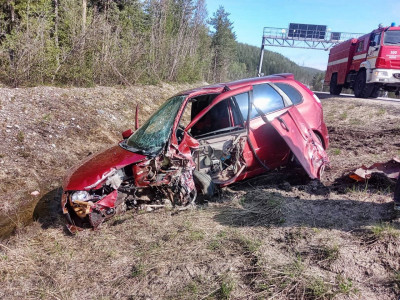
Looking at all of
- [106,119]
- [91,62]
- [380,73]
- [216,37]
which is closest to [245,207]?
[106,119]

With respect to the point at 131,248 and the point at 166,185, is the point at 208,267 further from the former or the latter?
the point at 166,185

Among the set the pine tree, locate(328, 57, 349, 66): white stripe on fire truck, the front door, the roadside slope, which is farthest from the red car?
the pine tree

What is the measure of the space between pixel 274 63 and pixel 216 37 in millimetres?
86619

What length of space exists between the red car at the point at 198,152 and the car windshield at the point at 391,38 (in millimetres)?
8781

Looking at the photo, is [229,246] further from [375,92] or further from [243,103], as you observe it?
[375,92]

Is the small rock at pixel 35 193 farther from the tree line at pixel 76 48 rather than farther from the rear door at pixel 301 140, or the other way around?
the tree line at pixel 76 48

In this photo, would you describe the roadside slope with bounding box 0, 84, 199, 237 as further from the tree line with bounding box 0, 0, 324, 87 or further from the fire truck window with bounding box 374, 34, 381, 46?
the fire truck window with bounding box 374, 34, 381, 46

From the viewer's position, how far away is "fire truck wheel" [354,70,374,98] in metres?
12.9

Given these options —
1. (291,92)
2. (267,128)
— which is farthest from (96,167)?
(291,92)

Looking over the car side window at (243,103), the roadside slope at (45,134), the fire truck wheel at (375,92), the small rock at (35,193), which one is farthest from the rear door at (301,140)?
the fire truck wheel at (375,92)

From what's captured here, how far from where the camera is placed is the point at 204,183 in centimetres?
414

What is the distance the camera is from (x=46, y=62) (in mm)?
9117

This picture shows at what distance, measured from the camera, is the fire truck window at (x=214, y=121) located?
4.46m

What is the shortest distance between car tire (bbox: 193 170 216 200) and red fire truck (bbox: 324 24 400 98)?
10.6m
